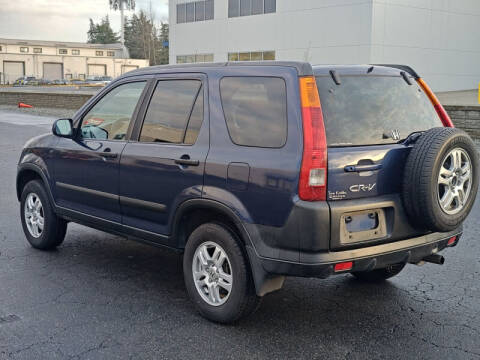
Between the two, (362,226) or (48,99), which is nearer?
(362,226)

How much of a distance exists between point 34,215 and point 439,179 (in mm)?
4135

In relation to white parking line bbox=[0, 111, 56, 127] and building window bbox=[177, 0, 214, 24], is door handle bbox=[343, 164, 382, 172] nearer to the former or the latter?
white parking line bbox=[0, 111, 56, 127]

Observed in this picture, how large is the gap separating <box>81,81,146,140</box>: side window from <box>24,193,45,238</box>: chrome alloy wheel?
3.60 ft

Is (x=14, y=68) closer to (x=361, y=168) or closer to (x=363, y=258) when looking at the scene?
(x=361, y=168)

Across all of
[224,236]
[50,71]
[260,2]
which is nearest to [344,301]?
[224,236]

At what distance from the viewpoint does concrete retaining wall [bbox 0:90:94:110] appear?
31.1 meters

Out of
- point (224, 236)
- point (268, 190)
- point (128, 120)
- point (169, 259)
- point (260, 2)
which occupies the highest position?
point (260, 2)

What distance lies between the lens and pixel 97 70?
115000 millimetres

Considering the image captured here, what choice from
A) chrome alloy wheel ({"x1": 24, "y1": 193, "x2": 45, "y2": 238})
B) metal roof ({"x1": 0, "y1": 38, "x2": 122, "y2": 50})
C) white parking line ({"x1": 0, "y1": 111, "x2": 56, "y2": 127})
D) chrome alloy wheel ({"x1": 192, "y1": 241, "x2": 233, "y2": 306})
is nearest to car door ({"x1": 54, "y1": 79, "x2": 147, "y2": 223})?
chrome alloy wheel ({"x1": 24, "y1": 193, "x2": 45, "y2": 238})

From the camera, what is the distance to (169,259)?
593cm

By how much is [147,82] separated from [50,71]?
11177 centimetres

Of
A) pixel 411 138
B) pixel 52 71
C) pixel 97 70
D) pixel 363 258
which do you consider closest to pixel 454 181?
pixel 411 138

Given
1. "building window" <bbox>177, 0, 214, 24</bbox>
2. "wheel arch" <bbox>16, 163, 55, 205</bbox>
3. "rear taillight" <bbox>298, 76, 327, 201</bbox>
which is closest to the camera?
"rear taillight" <bbox>298, 76, 327, 201</bbox>

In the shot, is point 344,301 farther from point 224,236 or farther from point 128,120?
point 128,120
